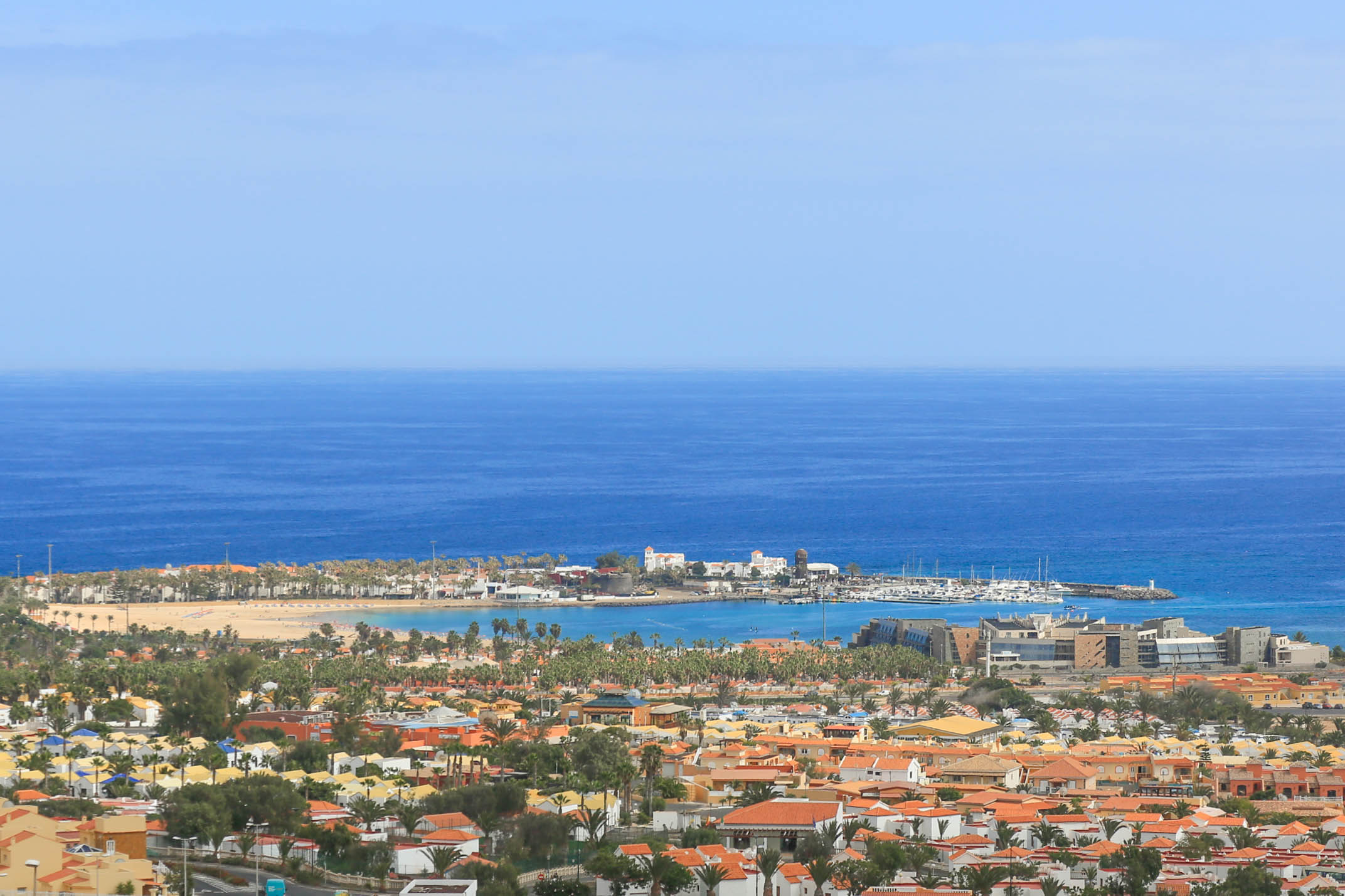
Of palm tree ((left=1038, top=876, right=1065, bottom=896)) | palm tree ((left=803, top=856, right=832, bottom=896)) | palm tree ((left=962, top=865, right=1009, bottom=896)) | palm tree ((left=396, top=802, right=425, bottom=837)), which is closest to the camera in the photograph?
palm tree ((left=1038, top=876, right=1065, bottom=896))

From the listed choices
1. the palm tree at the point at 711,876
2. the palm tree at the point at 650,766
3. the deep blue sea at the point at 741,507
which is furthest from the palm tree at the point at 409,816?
the deep blue sea at the point at 741,507

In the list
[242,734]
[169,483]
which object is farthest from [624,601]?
[169,483]

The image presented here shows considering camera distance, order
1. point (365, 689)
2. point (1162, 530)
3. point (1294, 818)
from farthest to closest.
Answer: point (1162, 530) → point (365, 689) → point (1294, 818)

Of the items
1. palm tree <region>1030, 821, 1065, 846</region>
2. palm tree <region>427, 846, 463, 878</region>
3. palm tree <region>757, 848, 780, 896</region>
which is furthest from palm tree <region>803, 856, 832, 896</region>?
palm tree <region>427, 846, 463, 878</region>

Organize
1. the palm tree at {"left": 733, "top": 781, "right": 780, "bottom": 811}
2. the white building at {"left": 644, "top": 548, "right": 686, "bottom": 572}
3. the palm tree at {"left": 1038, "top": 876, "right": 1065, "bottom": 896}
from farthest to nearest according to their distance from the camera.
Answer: the white building at {"left": 644, "top": 548, "right": 686, "bottom": 572} < the palm tree at {"left": 733, "top": 781, "right": 780, "bottom": 811} < the palm tree at {"left": 1038, "top": 876, "right": 1065, "bottom": 896}

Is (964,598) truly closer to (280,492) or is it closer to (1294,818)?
(1294,818)

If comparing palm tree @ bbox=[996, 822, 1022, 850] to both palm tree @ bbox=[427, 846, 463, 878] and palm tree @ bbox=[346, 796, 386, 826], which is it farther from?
palm tree @ bbox=[346, 796, 386, 826]

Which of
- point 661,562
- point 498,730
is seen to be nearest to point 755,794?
point 498,730

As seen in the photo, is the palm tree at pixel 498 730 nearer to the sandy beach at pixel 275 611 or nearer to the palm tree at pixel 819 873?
the palm tree at pixel 819 873
